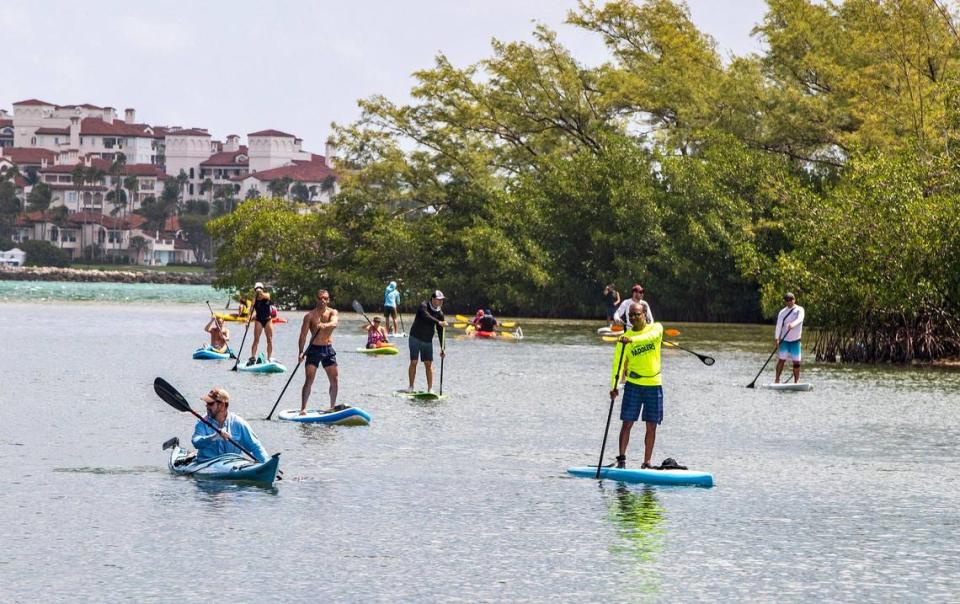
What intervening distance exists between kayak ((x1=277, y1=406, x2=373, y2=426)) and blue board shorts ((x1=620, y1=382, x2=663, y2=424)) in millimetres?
6666

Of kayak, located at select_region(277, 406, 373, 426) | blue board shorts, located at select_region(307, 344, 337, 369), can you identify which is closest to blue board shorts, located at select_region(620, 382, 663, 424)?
kayak, located at select_region(277, 406, 373, 426)

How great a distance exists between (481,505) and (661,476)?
276 centimetres

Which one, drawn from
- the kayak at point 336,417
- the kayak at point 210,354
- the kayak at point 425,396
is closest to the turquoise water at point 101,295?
the kayak at point 210,354

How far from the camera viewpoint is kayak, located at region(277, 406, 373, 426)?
2444cm

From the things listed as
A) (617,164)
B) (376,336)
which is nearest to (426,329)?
(376,336)

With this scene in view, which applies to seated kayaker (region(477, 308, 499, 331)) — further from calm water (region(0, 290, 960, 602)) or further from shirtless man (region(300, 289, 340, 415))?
shirtless man (region(300, 289, 340, 415))

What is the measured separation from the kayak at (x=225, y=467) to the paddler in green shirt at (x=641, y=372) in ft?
13.2

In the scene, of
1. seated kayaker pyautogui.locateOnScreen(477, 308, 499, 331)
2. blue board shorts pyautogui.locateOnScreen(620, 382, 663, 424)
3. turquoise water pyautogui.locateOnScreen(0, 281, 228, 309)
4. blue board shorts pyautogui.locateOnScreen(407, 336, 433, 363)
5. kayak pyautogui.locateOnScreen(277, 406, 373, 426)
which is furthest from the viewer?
turquoise water pyautogui.locateOnScreen(0, 281, 228, 309)

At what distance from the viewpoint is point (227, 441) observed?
59.2 feet

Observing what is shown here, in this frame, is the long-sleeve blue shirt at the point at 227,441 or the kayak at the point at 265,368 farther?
the kayak at the point at 265,368

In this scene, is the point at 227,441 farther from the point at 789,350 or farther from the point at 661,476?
the point at 789,350

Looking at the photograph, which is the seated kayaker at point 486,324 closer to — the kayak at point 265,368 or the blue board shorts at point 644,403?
the kayak at point 265,368

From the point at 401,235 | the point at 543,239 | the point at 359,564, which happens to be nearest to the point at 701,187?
the point at 543,239

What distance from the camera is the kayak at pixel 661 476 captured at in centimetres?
1852
